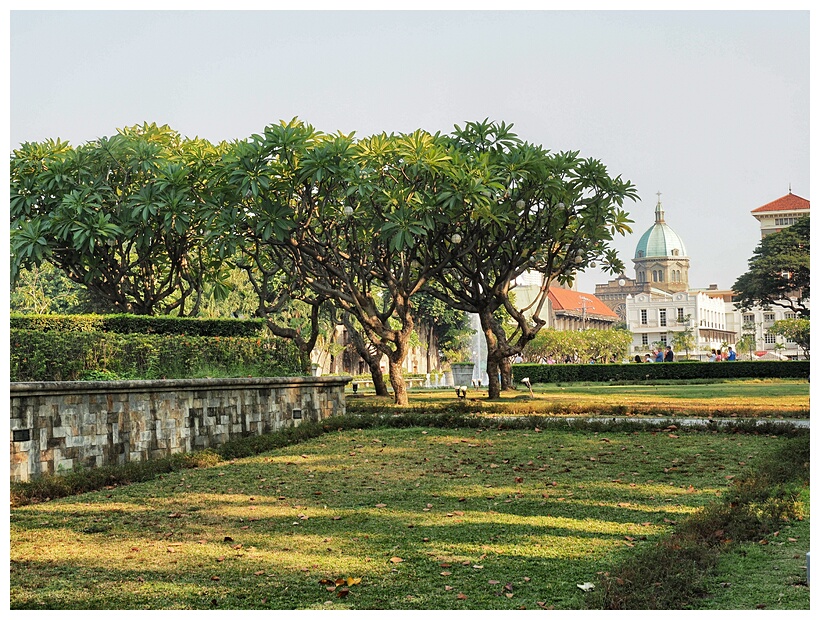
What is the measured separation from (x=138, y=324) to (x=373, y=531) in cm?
846

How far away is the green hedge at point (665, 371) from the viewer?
38.1 metres

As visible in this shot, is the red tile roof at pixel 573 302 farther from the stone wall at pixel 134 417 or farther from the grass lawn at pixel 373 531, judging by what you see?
the grass lawn at pixel 373 531

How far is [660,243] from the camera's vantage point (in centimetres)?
15375

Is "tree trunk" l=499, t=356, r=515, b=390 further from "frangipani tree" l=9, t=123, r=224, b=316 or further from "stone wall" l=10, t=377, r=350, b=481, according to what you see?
"stone wall" l=10, t=377, r=350, b=481

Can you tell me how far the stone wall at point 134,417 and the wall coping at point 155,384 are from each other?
0.01 meters

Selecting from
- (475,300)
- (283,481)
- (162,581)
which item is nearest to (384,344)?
(475,300)

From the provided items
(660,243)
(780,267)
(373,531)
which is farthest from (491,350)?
(660,243)

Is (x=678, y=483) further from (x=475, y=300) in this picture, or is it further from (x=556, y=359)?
(x=556, y=359)

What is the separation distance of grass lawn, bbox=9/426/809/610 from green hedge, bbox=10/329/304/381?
1.98 meters

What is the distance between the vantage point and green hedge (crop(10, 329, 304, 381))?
11.3 meters

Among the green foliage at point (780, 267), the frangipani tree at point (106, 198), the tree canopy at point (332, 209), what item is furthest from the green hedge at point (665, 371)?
the frangipani tree at point (106, 198)

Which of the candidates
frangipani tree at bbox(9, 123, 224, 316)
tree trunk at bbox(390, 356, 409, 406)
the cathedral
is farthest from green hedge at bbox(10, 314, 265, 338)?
the cathedral

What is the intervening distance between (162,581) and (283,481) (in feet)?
14.4

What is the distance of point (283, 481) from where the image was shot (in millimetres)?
10266
